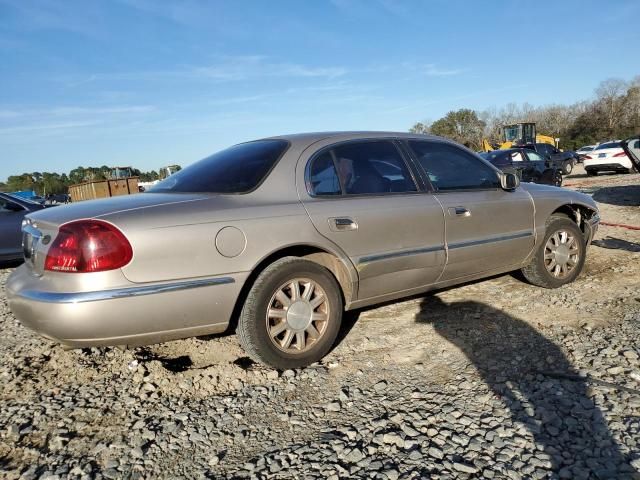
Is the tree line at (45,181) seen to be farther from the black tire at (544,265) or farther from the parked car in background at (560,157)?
the black tire at (544,265)

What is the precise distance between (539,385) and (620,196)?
10.7 meters

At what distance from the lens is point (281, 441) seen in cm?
223

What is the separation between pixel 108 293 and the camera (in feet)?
7.95

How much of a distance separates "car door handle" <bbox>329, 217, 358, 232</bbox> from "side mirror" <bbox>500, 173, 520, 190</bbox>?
5.53 feet

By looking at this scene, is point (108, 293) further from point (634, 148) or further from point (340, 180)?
point (634, 148)

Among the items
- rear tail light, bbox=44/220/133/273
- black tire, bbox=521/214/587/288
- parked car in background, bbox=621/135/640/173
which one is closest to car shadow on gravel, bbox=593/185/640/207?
parked car in background, bbox=621/135/640/173

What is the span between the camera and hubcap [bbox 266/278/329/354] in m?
2.89

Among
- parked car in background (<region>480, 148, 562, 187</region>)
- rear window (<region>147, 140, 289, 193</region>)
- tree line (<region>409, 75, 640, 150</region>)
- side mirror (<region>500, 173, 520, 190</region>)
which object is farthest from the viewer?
tree line (<region>409, 75, 640, 150</region>)

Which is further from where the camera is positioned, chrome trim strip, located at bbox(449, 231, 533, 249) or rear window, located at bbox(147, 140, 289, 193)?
chrome trim strip, located at bbox(449, 231, 533, 249)

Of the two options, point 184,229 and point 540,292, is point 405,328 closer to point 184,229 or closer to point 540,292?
point 540,292

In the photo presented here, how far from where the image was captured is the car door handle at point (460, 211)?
3.67 metres

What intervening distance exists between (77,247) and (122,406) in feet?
3.05

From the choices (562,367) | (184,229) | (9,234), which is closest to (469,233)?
(562,367)

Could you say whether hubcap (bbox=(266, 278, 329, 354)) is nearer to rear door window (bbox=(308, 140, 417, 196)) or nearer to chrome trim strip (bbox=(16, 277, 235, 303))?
chrome trim strip (bbox=(16, 277, 235, 303))
